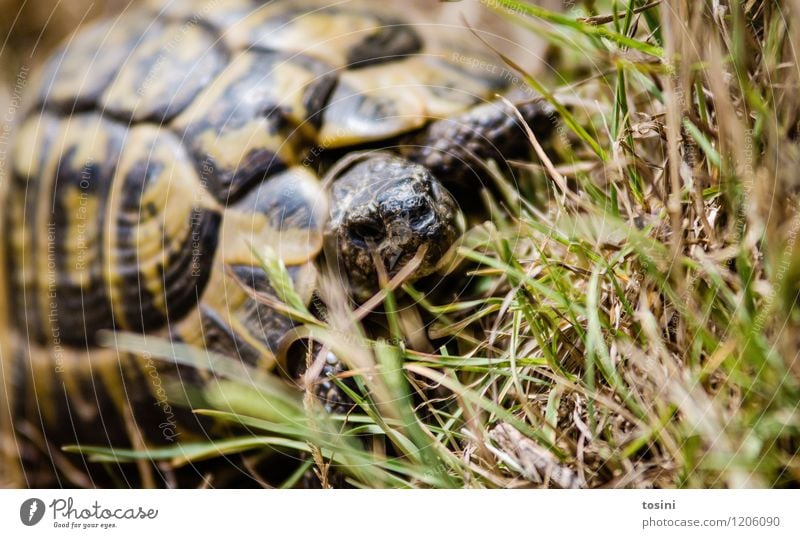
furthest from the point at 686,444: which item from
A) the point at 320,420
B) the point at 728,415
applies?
the point at 320,420

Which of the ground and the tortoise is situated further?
the tortoise

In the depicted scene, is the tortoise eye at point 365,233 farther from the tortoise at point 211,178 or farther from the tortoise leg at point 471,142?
the tortoise leg at point 471,142

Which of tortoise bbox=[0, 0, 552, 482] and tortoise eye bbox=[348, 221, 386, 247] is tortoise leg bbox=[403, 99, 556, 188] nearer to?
tortoise bbox=[0, 0, 552, 482]

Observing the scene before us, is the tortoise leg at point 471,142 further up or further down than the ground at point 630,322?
further up

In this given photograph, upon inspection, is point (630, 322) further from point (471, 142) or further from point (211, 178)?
point (211, 178)

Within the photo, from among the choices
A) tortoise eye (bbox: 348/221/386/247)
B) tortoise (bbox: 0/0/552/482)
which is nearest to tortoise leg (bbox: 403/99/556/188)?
tortoise (bbox: 0/0/552/482)

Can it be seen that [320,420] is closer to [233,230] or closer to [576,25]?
[233,230]

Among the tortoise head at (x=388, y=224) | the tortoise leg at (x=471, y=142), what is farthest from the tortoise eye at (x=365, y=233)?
the tortoise leg at (x=471, y=142)
